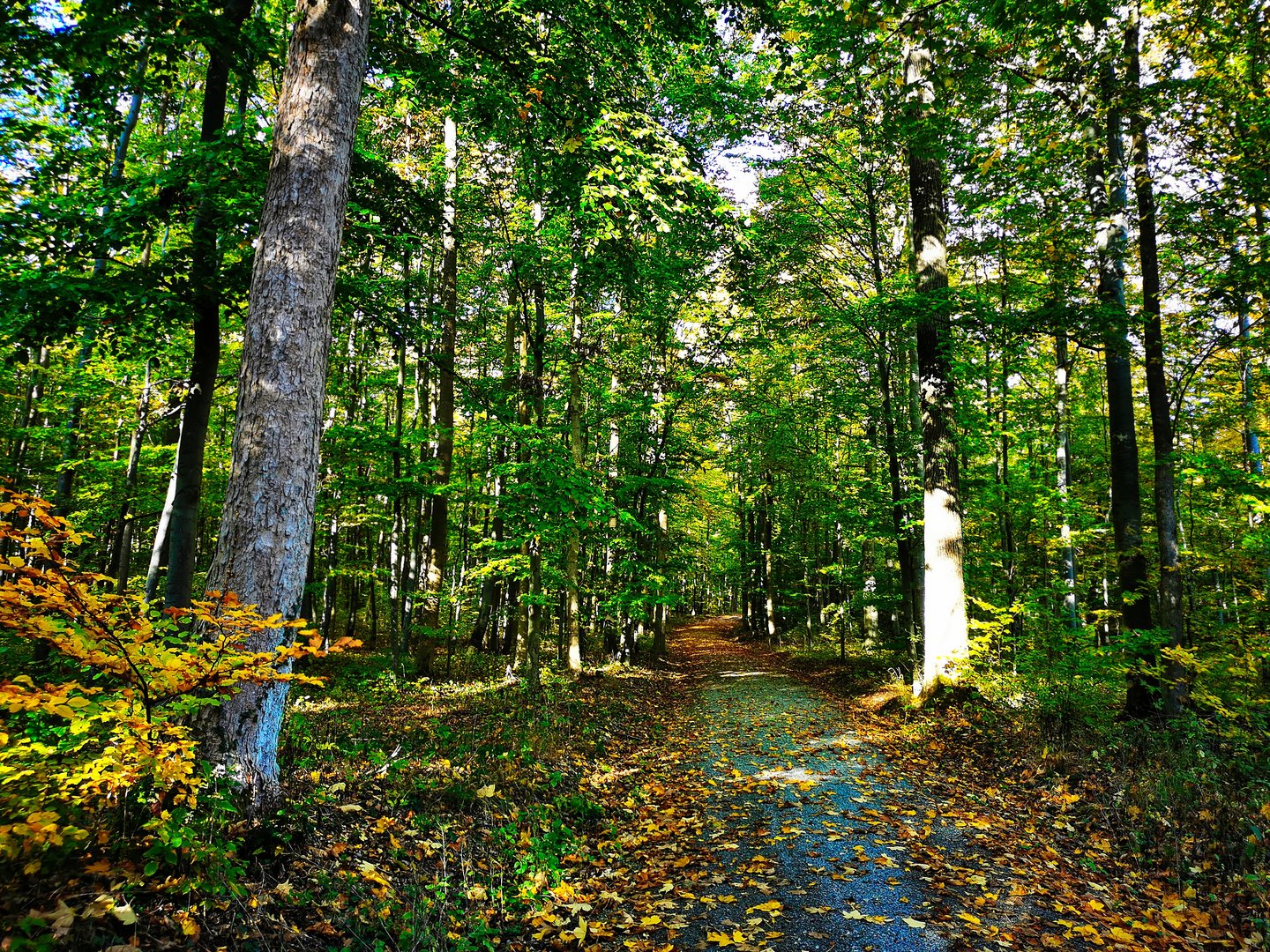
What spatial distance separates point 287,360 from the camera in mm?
3938

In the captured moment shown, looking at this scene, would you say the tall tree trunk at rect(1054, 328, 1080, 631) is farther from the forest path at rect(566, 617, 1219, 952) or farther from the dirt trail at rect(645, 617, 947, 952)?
the dirt trail at rect(645, 617, 947, 952)

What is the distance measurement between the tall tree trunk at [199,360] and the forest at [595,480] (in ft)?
0.19

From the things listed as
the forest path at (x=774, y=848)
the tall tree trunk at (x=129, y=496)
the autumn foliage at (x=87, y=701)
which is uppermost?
the tall tree trunk at (x=129, y=496)

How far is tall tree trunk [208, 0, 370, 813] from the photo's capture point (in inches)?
146

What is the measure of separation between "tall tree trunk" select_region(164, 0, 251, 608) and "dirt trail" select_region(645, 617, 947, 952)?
6279 mm

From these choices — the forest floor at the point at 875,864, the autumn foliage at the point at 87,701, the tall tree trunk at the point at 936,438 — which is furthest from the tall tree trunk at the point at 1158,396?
the autumn foliage at the point at 87,701

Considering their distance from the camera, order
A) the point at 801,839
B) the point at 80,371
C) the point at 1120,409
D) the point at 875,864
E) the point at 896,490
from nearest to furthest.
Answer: the point at 875,864
the point at 801,839
the point at 1120,409
the point at 80,371
the point at 896,490

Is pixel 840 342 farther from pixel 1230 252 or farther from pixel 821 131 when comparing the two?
pixel 1230 252

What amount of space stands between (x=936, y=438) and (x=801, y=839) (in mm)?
7324

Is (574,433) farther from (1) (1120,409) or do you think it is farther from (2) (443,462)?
(1) (1120,409)

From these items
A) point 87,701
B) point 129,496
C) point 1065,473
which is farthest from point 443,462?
point 1065,473

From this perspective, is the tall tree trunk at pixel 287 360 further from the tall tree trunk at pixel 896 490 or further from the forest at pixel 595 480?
the tall tree trunk at pixel 896 490

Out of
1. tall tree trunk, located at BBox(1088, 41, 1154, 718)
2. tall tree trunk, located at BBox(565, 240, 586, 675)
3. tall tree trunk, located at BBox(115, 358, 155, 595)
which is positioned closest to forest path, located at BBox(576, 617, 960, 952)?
tall tree trunk, located at BBox(1088, 41, 1154, 718)

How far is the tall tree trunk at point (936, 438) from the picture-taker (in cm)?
936
